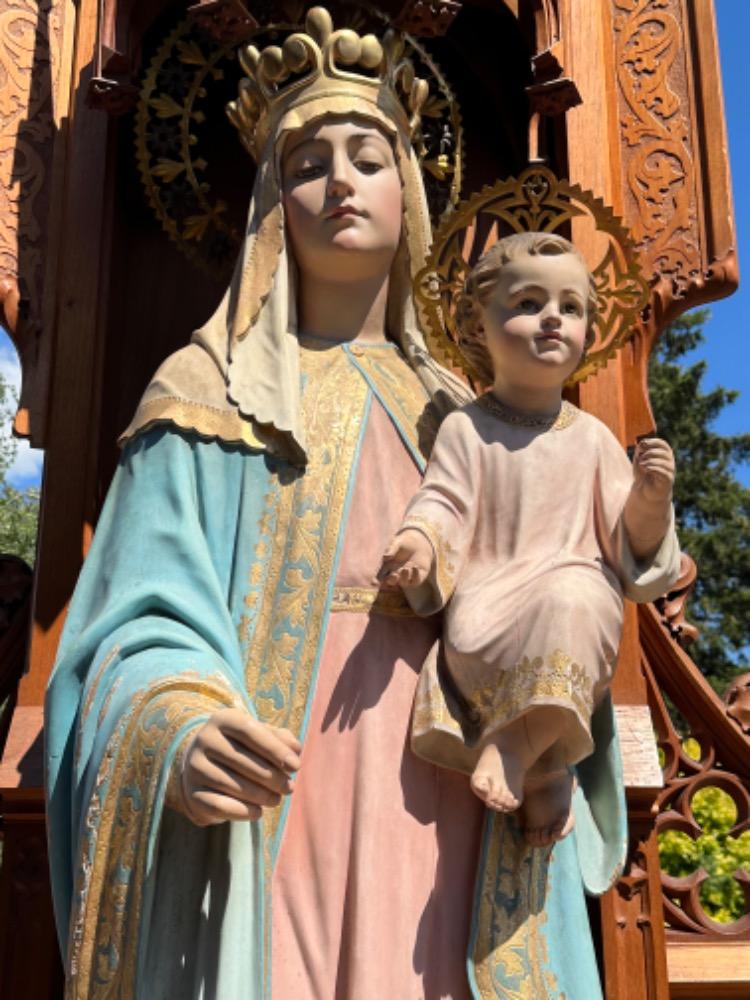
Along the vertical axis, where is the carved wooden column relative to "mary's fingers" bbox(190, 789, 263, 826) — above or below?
above

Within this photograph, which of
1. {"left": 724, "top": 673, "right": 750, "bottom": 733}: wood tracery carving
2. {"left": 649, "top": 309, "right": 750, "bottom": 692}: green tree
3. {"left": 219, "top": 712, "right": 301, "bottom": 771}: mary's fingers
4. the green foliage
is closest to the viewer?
{"left": 219, "top": 712, "right": 301, "bottom": 771}: mary's fingers

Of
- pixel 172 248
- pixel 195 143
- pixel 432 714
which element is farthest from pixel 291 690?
pixel 172 248

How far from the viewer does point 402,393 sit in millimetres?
3195

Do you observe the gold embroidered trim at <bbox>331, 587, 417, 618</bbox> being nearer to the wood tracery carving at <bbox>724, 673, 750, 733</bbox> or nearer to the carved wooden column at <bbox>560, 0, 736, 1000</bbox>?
the carved wooden column at <bbox>560, 0, 736, 1000</bbox>

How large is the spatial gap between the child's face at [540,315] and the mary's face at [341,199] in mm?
420

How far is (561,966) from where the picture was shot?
2654 millimetres

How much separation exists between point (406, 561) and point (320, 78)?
3.97ft

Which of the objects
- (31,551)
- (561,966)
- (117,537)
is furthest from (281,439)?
(31,551)

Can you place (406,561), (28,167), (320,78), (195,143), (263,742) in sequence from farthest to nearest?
(28,167) → (195,143) → (320,78) → (406,561) → (263,742)

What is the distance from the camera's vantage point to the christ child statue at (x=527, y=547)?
2.58 metres

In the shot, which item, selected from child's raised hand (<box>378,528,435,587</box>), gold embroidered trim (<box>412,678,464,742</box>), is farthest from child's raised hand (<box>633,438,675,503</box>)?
gold embroidered trim (<box>412,678,464,742</box>)

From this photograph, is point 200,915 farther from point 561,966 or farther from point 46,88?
point 46,88

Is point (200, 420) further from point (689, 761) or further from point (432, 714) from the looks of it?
point (689, 761)

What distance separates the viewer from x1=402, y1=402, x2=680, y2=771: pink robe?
258 cm
